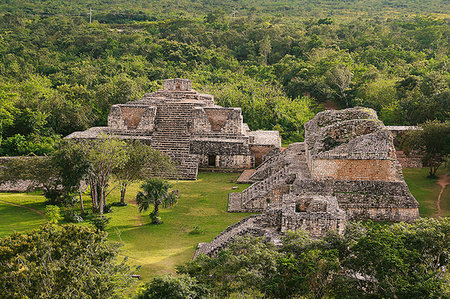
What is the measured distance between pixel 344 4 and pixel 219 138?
3320 inches

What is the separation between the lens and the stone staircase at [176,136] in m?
24.6

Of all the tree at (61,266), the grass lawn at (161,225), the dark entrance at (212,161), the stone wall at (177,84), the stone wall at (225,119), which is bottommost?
the grass lawn at (161,225)

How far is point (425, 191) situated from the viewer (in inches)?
822

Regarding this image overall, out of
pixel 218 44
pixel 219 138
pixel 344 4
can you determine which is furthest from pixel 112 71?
pixel 344 4

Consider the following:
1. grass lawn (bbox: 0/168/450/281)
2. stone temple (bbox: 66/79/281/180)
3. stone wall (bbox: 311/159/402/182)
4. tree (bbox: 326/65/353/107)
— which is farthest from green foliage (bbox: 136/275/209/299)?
tree (bbox: 326/65/353/107)

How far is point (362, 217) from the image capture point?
703 inches

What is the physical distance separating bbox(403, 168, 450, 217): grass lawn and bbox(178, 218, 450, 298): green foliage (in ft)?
24.3

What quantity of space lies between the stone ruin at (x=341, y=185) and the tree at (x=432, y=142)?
4.24m

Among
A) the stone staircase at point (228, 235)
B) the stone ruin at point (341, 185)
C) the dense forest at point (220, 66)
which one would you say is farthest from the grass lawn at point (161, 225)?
the dense forest at point (220, 66)

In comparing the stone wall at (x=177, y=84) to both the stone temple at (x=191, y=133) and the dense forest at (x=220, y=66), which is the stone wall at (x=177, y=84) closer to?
the stone temple at (x=191, y=133)

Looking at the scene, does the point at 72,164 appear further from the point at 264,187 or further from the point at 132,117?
the point at 132,117

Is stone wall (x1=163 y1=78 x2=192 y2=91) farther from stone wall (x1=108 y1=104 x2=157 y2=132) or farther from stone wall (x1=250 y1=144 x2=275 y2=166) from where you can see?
stone wall (x1=250 y1=144 x2=275 y2=166)

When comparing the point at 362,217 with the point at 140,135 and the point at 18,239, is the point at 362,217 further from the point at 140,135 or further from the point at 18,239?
the point at 140,135

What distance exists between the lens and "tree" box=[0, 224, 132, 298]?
957 cm
